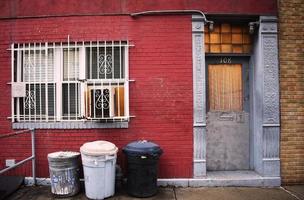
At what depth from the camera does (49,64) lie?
6.91m

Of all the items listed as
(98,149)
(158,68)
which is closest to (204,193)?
(98,149)

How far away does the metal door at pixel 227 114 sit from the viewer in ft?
23.3

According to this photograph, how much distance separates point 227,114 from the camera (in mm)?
7090

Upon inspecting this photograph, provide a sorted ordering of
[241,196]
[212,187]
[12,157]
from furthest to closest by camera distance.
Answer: [12,157] → [212,187] → [241,196]

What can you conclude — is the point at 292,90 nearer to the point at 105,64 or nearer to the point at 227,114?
the point at 227,114

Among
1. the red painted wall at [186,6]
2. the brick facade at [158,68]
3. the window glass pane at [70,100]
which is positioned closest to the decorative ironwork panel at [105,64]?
the brick facade at [158,68]

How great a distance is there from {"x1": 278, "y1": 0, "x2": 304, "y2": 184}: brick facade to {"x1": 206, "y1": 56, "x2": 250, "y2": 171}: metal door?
2.64 feet

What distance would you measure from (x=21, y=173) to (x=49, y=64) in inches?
95.5

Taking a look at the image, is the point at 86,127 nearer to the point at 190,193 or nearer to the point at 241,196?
the point at 190,193

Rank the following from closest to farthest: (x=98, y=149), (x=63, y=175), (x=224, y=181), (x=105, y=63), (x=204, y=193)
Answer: (x=98, y=149)
(x=63, y=175)
(x=204, y=193)
(x=224, y=181)
(x=105, y=63)

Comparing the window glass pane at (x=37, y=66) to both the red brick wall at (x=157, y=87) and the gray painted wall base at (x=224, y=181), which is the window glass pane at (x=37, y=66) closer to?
the red brick wall at (x=157, y=87)

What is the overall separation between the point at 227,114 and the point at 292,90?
1.43 m

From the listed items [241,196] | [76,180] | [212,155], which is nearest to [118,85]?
[76,180]

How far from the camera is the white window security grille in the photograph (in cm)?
669
